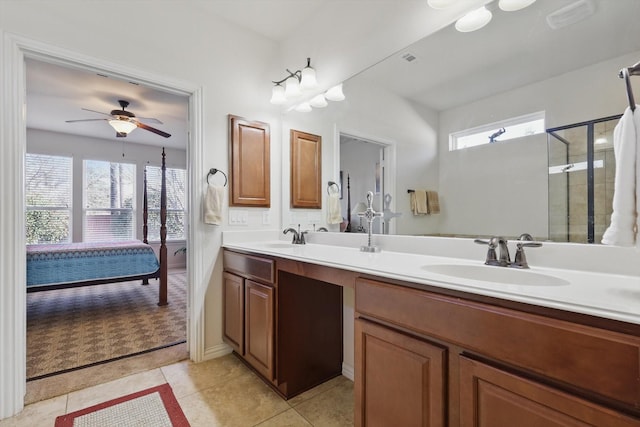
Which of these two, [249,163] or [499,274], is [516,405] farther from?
[249,163]

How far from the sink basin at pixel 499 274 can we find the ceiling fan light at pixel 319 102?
5.30 feet

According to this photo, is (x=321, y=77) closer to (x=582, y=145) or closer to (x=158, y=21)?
(x=158, y=21)

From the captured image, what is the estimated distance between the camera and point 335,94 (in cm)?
225

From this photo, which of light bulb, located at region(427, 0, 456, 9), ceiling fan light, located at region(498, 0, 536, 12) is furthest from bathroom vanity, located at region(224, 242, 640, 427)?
light bulb, located at region(427, 0, 456, 9)

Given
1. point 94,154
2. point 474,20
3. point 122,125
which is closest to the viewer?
point 474,20

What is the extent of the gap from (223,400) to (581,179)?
6.69 ft

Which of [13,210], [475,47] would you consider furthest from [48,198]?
[475,47]

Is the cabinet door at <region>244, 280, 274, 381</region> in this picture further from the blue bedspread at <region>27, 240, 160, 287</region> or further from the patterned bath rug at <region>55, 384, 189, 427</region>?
the blue bedspread at <region>27, 240, 160, 287</region>

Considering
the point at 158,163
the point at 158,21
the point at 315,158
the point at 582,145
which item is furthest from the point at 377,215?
the point at 158,163

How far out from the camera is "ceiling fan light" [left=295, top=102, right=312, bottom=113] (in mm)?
2480

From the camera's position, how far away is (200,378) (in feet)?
6.43

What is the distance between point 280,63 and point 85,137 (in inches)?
182

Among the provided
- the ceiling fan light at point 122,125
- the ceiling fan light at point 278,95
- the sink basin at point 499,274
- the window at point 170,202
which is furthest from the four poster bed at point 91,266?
the sink basin at point 499,274

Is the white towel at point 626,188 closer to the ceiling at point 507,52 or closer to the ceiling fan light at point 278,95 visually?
the ceiling at point 507,52
